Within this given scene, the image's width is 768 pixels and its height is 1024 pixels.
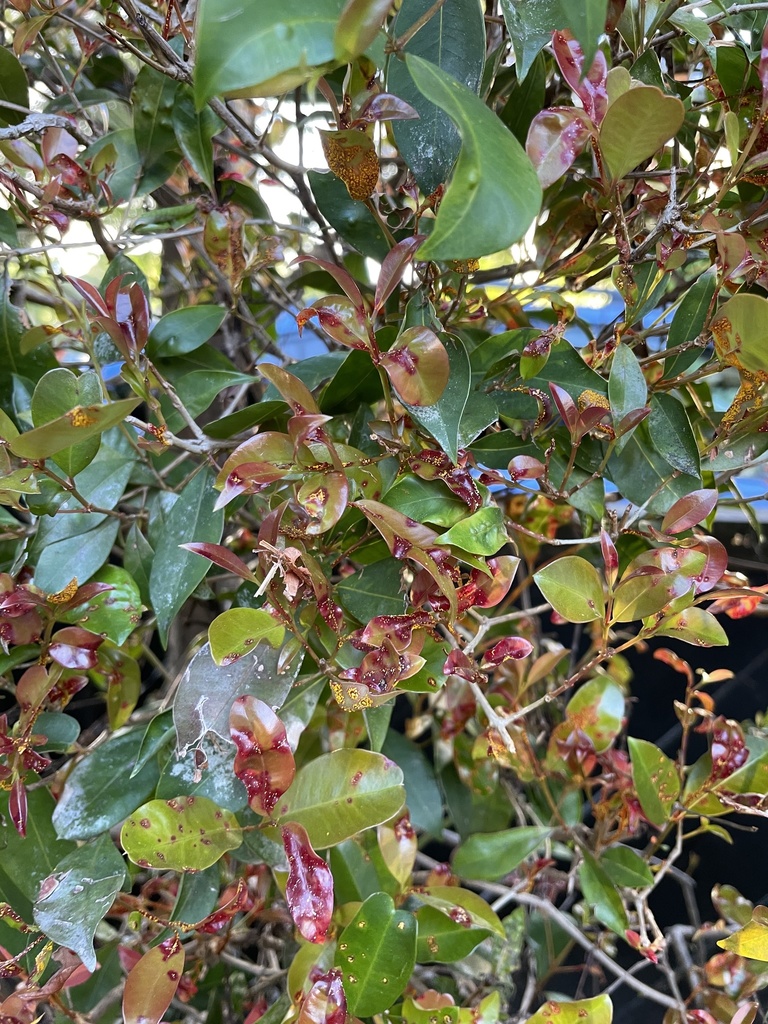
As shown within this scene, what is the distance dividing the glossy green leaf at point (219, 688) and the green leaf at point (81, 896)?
0.09 m

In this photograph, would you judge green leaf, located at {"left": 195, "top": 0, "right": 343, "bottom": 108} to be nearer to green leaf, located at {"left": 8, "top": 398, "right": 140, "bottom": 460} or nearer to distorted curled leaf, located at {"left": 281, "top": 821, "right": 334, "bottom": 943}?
green leaf, located at {"left": 8, "top": 398, "right": 140, "bottom": 460}

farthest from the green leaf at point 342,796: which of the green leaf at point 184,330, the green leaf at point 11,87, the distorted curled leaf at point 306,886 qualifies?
the green leaf at point 11,87

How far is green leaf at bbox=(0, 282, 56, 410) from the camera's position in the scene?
60cm

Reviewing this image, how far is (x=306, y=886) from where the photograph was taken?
41cm

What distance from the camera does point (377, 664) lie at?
41 centimetres

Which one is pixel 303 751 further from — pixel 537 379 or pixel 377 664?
pixel 537 379

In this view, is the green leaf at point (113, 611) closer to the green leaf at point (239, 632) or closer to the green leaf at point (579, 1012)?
the green leaf at point (239, 632)

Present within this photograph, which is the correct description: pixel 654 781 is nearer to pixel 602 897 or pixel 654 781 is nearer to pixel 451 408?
pixel 602 897

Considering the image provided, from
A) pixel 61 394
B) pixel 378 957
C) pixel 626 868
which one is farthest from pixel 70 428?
pixel 626 868

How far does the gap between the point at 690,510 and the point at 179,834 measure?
38 centimetres

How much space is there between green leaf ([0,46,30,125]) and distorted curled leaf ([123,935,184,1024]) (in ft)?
2.12

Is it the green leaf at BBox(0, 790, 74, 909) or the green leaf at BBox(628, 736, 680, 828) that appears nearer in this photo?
the green leaf at BBox(0, 790, 74, 909)

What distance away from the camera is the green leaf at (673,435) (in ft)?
1.56

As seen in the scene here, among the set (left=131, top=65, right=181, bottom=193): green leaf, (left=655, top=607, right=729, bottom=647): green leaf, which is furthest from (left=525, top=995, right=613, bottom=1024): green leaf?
(left=131, top=65, right=181, bottom=193): green leaf
